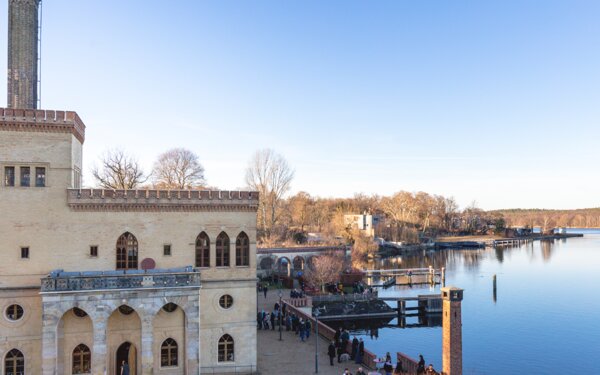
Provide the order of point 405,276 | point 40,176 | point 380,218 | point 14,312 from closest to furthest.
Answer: point 14,312 < point 40,176 < point 405,276 < point 380,218

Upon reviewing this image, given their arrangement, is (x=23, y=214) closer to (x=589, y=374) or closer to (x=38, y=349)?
(x=38, y=349)

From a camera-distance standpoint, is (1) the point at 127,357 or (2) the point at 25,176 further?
(1) the point at 127,357

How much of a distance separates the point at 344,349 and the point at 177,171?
4049cm

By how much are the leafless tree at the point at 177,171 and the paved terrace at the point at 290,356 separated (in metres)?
32.6

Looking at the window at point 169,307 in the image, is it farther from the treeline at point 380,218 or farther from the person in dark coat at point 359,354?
the treeline at point 380,218

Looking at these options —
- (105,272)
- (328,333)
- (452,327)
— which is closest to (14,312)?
(105,272)

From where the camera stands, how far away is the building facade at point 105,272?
72.9 ft

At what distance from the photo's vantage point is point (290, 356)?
2677 centimetres

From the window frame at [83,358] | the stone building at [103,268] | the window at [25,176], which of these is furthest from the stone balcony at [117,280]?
the window at [25,176]

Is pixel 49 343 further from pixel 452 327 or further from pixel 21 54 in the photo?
pixel 452 327

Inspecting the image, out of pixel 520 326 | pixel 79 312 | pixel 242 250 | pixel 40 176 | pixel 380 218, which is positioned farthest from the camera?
pixel 380 218

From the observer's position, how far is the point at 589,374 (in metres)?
32.5

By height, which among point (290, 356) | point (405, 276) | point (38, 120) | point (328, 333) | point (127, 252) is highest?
point (38, 120)

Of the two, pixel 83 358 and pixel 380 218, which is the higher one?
pixel 380 218
